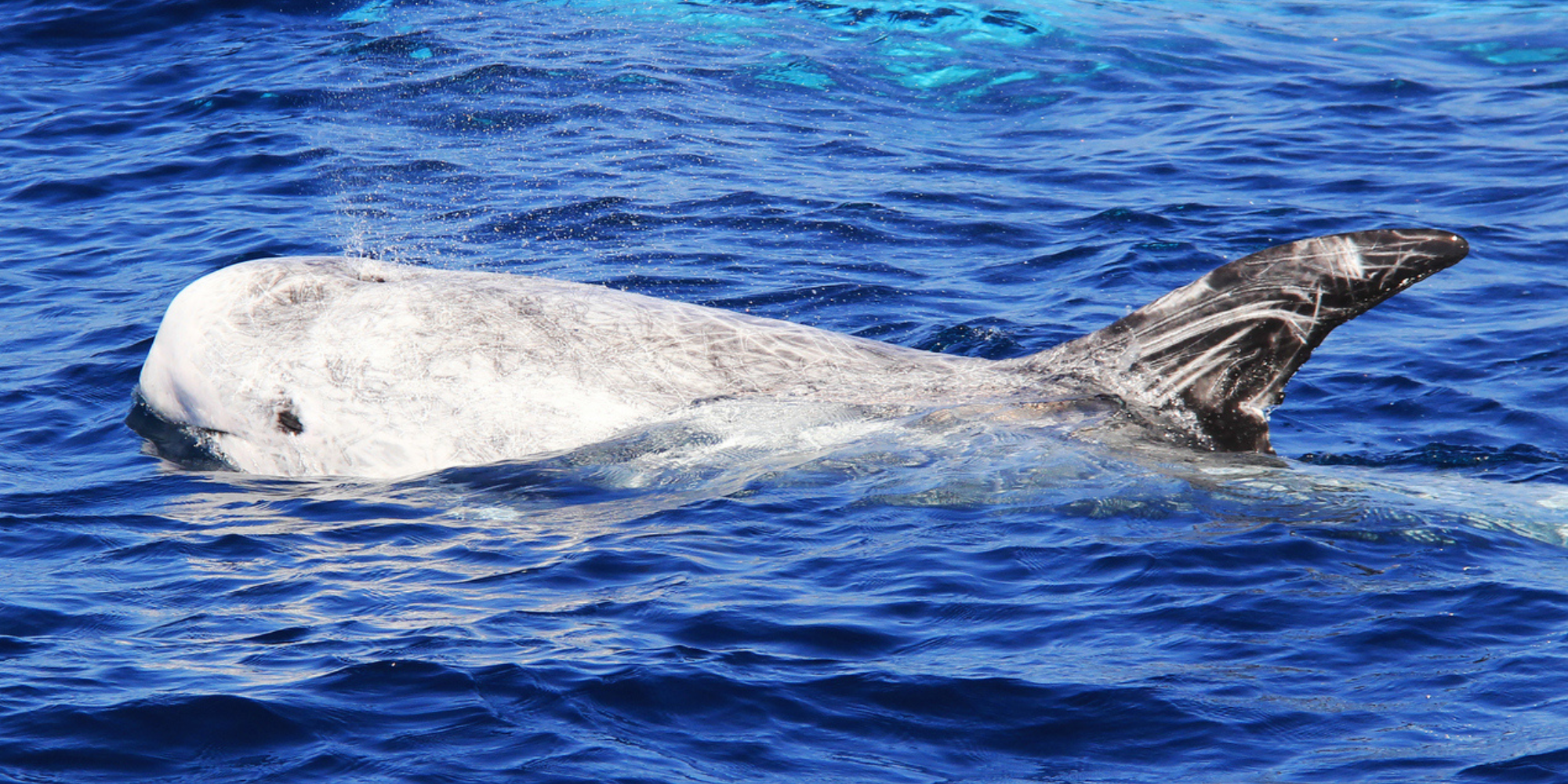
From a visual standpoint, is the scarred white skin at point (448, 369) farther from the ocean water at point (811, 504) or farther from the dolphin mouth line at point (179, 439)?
the ocean water at point (811, 504)

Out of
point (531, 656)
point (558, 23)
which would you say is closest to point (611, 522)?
point (531, 656)

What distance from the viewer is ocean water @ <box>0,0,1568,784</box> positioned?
5.64 meters

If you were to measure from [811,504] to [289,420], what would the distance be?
3050 millimetres

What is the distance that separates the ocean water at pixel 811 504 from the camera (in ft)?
18.5

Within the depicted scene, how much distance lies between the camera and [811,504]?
799 cm

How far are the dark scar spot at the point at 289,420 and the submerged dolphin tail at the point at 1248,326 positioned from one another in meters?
4.44

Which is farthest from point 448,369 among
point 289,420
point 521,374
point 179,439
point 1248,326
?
point 1248,326

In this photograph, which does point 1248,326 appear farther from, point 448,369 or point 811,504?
point 448,369

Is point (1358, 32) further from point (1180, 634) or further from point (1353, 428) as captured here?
point (1180, 634)

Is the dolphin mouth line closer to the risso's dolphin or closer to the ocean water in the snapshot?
the risso's dolphin

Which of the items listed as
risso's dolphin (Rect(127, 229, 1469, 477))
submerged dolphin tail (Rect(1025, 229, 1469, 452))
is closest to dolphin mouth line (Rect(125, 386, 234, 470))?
risso's dolphin (Rect(127, 229, 1469, 477))

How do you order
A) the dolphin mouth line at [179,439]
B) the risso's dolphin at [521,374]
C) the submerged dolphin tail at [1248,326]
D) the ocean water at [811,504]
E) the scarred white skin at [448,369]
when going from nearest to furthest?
the ocean water at [811,504] → the submerged dolphin tail at [1248,326] → the risso's dolphin at [521,374] → the scarred white skin at [448,369] → the dolphin mouth line at [179,439]

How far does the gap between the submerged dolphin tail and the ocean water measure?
0.36 metres

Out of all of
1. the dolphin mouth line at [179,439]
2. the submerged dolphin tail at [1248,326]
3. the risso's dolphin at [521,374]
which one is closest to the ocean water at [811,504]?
the dolphin mouth line at [179,439]
